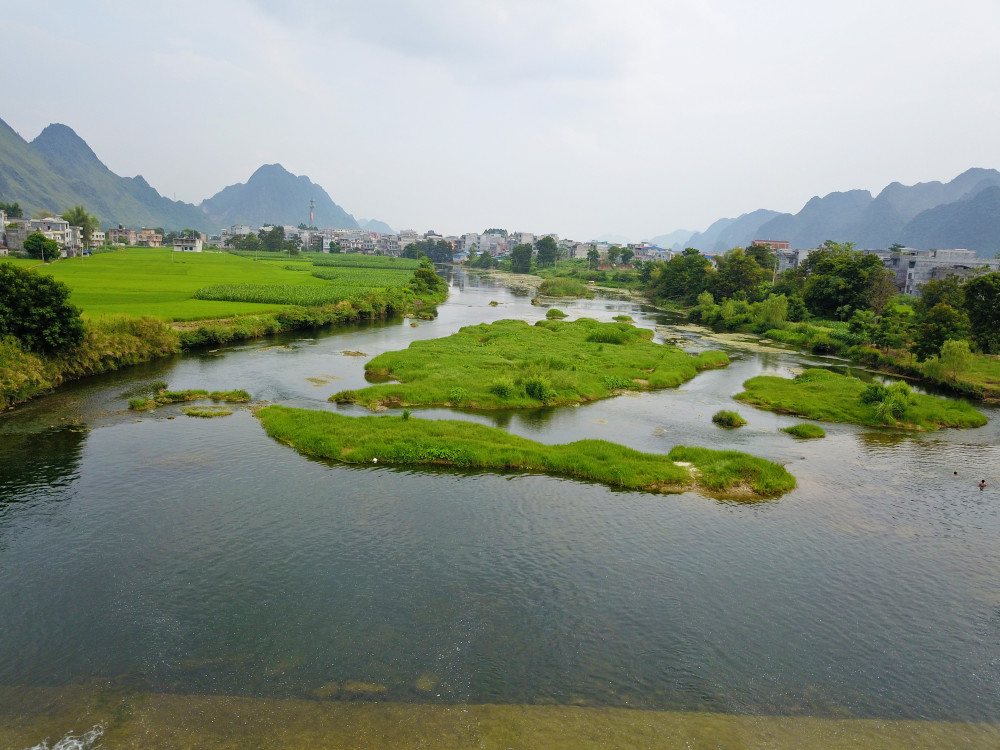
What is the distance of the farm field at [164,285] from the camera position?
2162 inches

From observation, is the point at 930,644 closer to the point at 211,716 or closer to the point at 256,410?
the point at 211,716

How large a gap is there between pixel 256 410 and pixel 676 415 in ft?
82.0

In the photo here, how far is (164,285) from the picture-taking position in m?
74.0

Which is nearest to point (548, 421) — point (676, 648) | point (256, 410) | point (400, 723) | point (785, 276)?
point (256, 410)

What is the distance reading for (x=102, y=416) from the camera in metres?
30.6

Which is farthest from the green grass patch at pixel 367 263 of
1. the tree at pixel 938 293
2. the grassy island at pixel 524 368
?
the tree at pixel 938 293

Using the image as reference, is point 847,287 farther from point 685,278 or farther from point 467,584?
point 467,584

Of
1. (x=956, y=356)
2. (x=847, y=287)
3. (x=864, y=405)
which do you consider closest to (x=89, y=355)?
(x=864, y=405)

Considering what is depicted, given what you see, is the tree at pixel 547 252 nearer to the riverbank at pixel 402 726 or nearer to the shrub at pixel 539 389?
the shrub at pixel 539 389

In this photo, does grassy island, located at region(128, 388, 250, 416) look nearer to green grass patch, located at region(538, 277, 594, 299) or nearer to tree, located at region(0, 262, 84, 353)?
tree, located at region(0, 262, 84, 353)

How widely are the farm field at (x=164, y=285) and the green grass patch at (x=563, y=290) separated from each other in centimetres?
3029

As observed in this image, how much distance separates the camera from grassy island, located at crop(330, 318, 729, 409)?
36438 millimetres

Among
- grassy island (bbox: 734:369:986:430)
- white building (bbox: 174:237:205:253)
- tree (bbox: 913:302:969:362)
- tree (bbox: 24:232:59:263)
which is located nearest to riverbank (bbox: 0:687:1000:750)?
grassy island (bbox: 734:369:986:430)

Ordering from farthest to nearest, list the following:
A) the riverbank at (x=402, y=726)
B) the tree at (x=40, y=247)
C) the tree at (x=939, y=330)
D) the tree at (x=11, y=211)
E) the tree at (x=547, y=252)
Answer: the tree at (x=547, y=252) → the tree at (x=11, y=211) → the tree at (x=40, y=247) → the tree at (x=939, y=330) → the riverbank at (x=402, y=726)
